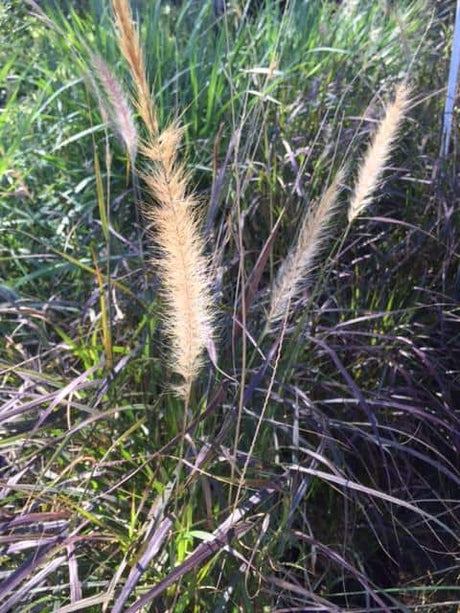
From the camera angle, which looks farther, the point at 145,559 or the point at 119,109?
the point at 119,109

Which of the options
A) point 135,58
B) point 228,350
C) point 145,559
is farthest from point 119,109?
point 145,559

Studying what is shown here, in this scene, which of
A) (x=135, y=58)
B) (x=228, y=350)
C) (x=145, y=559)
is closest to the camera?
(x=135, y=58)

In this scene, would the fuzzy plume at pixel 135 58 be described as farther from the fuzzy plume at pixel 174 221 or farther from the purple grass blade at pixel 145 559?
the purple grass blade at pixel 145 559

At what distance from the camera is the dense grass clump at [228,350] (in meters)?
1.69

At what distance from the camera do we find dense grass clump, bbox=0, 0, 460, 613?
1.69 m

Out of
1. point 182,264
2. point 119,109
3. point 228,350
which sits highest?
point 119,109

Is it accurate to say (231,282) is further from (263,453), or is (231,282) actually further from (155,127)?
(155,127)

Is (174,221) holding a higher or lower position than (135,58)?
lower

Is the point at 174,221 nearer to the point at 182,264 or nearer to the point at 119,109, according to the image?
the point at 182,264

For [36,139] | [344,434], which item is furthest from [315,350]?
[36,139]

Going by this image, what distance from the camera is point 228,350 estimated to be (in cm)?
213

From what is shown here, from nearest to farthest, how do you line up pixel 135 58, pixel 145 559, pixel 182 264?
pixel 135 58, pixel 182 264, pixel 145 559

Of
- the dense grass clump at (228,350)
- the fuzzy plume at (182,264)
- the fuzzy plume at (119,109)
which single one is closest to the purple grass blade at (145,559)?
the dense grass clump at (228,350)

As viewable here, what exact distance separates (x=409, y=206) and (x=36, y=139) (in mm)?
1504
